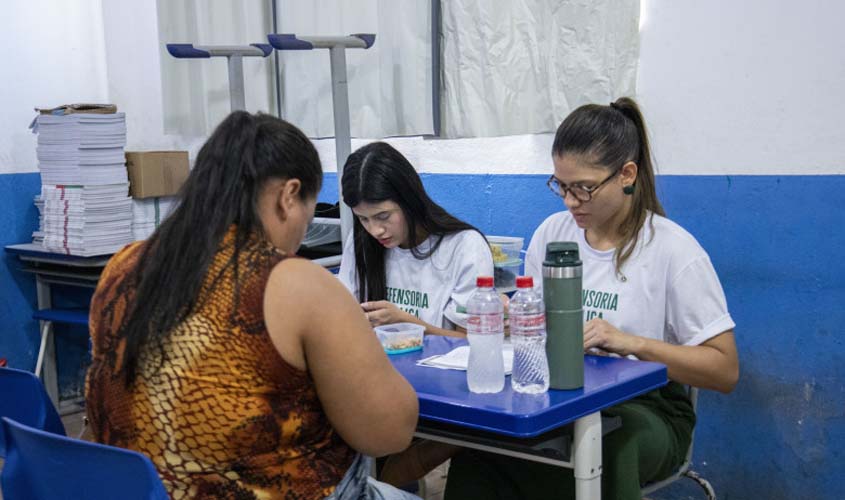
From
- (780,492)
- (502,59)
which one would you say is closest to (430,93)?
(502,59)

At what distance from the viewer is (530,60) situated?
3271 mm

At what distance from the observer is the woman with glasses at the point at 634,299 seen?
2.03 m

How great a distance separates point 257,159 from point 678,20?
1906 mm

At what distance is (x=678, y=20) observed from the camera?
2934mm

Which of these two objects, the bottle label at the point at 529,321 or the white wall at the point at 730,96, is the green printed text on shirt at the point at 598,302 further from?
the white wall at the point at 730,96

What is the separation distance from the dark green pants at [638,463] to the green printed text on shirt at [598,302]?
0.22 m

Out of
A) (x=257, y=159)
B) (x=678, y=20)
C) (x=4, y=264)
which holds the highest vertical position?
(x=678, y=20)

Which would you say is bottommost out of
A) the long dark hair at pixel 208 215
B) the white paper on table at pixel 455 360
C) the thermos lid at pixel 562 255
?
the white paper on table at pixel 455 360

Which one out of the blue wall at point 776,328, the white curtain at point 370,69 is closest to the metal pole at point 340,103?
the white curtain at point 370,69

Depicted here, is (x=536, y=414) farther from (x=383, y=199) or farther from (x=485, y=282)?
(x=383, y=199)

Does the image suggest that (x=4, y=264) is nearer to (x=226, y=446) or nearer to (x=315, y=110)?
(x=315, y=110)

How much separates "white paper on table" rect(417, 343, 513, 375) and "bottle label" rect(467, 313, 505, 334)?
14 cm

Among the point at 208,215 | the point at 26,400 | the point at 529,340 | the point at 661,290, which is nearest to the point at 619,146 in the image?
the point at 661,290

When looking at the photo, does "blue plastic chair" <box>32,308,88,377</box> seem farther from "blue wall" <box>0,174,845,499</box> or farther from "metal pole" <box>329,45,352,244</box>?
"blue wall" <box>0,174,845,499</box>
